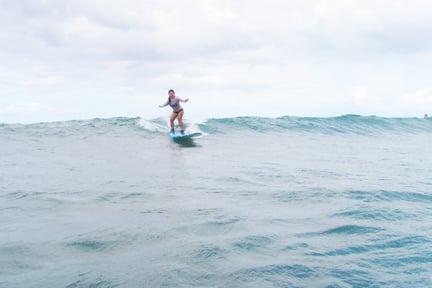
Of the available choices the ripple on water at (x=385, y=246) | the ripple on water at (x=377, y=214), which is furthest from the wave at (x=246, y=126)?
the ripple on water at (x=385, y=246)

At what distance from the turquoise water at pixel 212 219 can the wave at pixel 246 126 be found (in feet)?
24.1

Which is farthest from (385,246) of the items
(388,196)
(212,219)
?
(388,196)

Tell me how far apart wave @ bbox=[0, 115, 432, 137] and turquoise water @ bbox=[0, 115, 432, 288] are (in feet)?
24.1

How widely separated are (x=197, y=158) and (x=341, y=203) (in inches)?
288

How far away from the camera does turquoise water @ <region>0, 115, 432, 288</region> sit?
4.90m

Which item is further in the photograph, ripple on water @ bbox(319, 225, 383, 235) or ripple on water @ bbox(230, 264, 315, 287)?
ripple on water @ bbox(319, 225, 383, 235)

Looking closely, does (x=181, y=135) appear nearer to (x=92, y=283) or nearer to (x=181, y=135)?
(x=181, y=135)

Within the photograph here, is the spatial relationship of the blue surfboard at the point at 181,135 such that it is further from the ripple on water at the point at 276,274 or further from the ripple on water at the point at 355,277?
the ripple on water at the point at 355,277

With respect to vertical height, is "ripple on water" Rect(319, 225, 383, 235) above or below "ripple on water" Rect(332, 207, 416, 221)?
below

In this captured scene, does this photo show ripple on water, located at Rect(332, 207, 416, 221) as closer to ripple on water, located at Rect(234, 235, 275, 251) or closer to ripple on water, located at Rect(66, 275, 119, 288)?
ripple on water, located at Rect(234, 235, 275, 251)

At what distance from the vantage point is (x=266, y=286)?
4.58m

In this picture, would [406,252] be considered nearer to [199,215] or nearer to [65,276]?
[199,215]

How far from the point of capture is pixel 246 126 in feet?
84.5

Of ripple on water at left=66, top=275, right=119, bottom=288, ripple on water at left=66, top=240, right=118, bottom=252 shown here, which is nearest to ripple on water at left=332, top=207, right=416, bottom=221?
ripple on water at left=66, top=240, right=118, bottom=252
